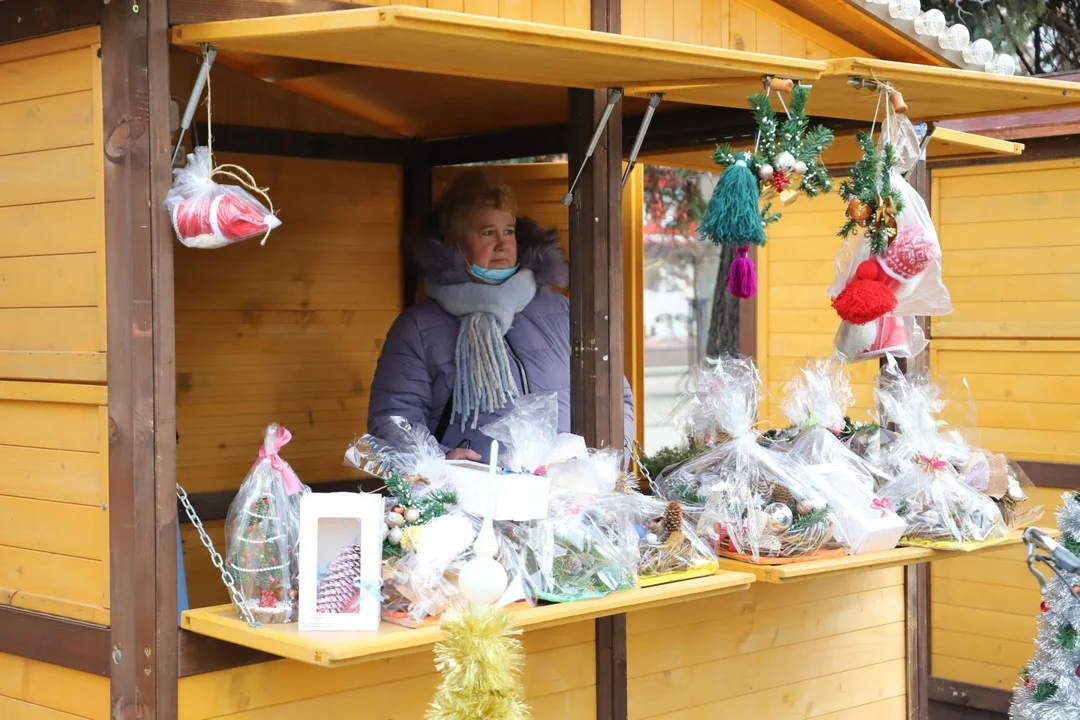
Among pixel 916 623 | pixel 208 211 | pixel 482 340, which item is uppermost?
pixel 208 211

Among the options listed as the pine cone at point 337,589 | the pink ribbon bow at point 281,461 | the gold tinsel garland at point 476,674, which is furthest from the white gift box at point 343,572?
the gold tinsel garland at point 476,674

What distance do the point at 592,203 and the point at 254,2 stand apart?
1094 mm

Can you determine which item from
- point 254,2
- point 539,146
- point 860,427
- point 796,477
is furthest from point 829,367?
point 254,2

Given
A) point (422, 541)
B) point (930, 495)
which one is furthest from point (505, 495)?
point (930, 495)

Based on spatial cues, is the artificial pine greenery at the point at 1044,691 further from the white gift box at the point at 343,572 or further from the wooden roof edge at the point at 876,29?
the wooden roof edge at the point at 876,29

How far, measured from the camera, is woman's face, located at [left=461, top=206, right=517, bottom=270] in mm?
4625

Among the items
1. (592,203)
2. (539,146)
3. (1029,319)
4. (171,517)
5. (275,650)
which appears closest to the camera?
(275,650)

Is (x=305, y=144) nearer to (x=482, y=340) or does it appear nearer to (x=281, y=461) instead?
(x=482, y=340)

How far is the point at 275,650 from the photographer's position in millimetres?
2650

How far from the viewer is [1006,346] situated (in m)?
6.12

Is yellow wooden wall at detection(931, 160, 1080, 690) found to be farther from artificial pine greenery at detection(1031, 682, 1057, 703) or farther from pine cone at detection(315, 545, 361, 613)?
pine cone at detection(315, 545, 361, 613)

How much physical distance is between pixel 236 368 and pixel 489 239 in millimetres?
1122

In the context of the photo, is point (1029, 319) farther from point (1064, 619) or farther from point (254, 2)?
point (254, 2)

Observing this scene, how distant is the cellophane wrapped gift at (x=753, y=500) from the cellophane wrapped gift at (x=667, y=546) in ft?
0.44
